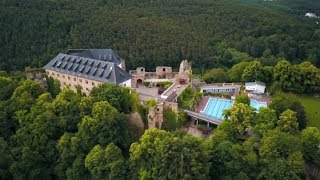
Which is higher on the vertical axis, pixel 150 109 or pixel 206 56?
pixel 150 109

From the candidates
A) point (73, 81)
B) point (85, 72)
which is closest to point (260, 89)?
point (85, 72)

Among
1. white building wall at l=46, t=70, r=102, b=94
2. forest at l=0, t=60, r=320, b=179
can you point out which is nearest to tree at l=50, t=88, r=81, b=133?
forest at l=0, t=60, r=320, b=179

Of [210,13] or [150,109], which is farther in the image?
[210,13]

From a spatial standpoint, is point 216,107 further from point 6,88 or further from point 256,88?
point 6,88

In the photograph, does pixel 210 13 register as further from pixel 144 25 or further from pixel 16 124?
pixel 16 124

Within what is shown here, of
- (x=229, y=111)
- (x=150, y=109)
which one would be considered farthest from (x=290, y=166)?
(x=150, y=109)

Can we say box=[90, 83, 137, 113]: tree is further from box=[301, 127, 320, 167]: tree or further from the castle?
box=[301, 127, 320, 167]: tree
